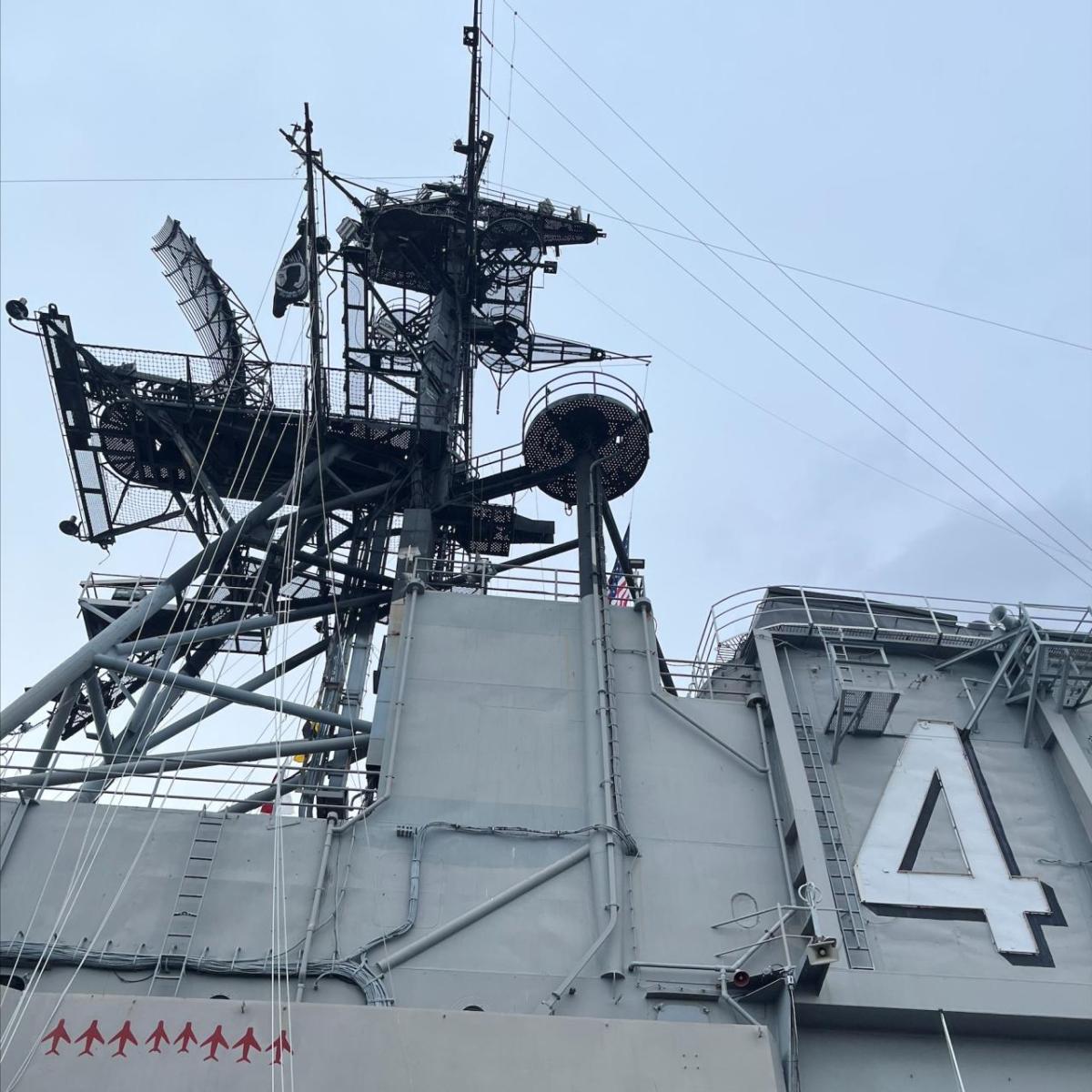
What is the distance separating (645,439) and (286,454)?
5.93m

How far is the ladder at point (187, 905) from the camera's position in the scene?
33.5ft

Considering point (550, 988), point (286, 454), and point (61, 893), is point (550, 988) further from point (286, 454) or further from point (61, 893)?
point (286, 454)

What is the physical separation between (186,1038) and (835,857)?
700 centimetres

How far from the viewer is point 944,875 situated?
40.1 ft

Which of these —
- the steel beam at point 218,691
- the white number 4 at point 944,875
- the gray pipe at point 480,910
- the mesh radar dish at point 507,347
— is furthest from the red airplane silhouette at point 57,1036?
the mesh radar dish at point 507,347

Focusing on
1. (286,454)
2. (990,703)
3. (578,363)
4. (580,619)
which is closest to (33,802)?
(580,619)

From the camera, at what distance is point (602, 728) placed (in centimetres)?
1280

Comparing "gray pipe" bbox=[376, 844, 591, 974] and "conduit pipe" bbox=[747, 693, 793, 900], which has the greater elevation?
"conduit pipe" bbox=[747, 693, 793, 900]

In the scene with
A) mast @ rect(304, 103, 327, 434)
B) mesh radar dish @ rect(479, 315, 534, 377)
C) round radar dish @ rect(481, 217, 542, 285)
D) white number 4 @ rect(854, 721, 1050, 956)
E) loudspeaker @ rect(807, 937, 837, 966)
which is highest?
round radar dish @ rect(481, 217, 542, 285)

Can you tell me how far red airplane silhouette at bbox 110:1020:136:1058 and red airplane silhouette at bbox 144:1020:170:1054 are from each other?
0.11 meters

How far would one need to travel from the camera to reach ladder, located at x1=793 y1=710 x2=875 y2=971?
11430mm

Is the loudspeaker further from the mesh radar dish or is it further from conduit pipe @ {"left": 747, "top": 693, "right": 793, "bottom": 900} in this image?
the mesh radar dish

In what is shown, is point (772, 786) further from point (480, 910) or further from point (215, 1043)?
point (215, 1043)

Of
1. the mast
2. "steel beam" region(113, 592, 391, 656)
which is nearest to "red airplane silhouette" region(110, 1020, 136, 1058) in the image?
"steel beam" region(113, 592, 391, 656)
